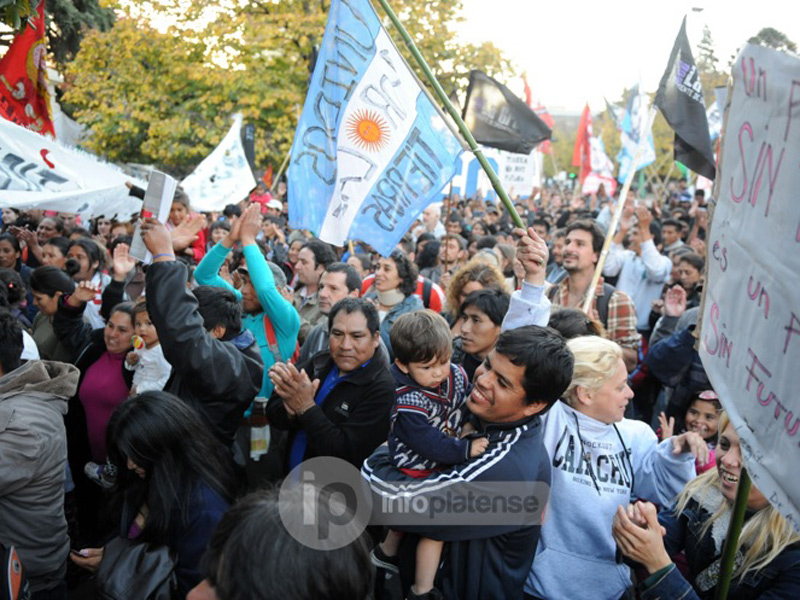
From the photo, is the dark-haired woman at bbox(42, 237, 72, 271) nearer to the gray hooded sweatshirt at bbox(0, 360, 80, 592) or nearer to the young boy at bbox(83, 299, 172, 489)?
the young boy at bbox(83, 299, 172, 489)

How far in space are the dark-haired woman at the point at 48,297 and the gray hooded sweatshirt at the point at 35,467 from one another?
198 cm

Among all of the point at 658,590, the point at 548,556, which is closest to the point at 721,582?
the point at 658,590

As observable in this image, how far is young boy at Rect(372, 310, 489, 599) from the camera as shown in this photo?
2311mm

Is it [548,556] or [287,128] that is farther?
[287,128]

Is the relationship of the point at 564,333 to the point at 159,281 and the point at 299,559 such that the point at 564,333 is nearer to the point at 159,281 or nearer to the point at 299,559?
the point at 159,281

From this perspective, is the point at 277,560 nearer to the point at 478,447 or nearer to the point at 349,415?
the point at 478,447

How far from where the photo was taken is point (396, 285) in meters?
5.38

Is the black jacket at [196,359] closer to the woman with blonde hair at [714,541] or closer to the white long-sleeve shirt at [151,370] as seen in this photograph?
the white long-sleeve shirt at [151,370]

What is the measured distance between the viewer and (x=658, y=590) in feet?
6.68

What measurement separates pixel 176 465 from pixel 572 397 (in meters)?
1.46

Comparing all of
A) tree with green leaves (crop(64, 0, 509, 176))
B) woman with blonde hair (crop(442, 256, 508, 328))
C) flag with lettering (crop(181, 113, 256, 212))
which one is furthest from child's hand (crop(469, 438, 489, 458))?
tree with green leaves (crop(64, 0, 509, 176))

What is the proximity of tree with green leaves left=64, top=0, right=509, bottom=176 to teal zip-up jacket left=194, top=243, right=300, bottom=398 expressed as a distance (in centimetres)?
1398

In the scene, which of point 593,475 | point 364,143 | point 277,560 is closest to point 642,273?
point 364,143

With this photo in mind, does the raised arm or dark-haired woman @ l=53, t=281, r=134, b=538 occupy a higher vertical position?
the raised arm
